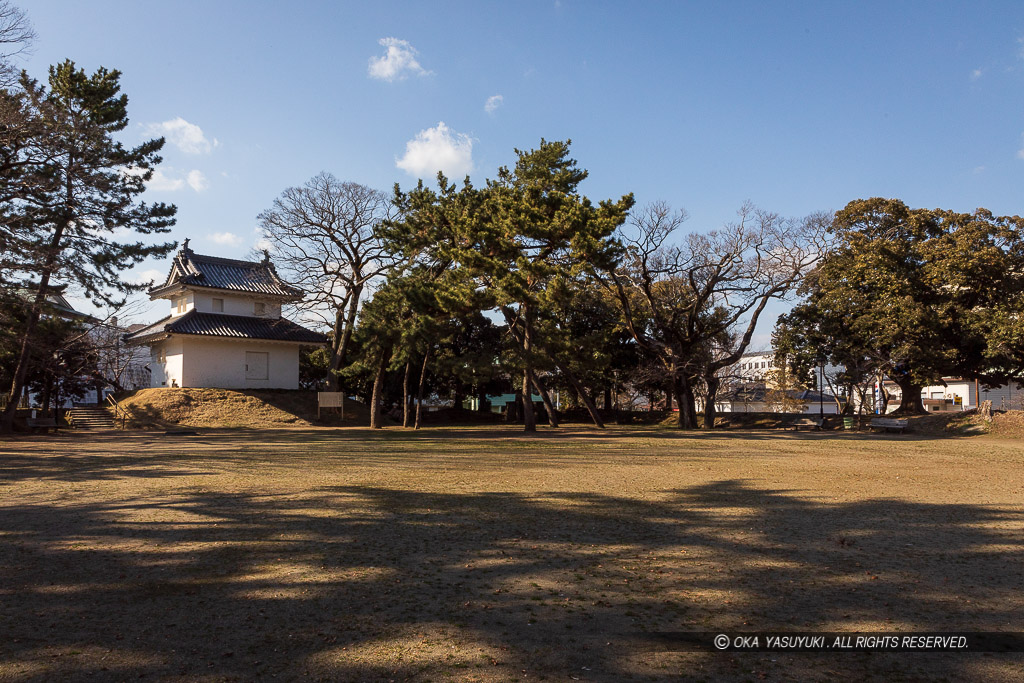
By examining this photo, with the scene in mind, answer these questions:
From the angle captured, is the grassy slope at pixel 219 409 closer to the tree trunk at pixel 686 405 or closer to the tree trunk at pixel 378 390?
the tree trunk at pixel 378 390

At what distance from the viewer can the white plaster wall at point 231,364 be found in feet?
103

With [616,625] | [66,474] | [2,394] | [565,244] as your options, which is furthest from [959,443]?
[2,394]

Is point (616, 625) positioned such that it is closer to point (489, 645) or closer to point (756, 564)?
point (489, 645)

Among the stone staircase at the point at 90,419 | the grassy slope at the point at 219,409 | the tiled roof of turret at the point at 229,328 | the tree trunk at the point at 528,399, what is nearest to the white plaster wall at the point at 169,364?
the tiled roof of turret at the point at 229,328

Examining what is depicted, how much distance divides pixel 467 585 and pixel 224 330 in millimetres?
29416

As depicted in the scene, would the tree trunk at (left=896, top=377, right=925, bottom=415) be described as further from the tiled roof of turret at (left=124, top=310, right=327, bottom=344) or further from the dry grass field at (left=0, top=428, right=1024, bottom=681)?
the tiled roof of turret at (left=124, top=310, right=327, bottom=344)

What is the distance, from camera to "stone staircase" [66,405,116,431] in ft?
88.8

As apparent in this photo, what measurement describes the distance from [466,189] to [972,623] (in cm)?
2225

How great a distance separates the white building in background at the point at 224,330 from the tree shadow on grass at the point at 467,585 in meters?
25.2

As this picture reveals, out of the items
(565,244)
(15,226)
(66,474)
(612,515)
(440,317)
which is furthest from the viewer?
(440,317)

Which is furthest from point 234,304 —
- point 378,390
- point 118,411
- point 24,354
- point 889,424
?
point 889,424

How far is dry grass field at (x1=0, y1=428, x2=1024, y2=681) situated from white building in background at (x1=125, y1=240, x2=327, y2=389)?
70.5 ft

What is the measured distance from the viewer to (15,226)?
1559 centimetres

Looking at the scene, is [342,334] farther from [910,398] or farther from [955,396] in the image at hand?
[955,396]
